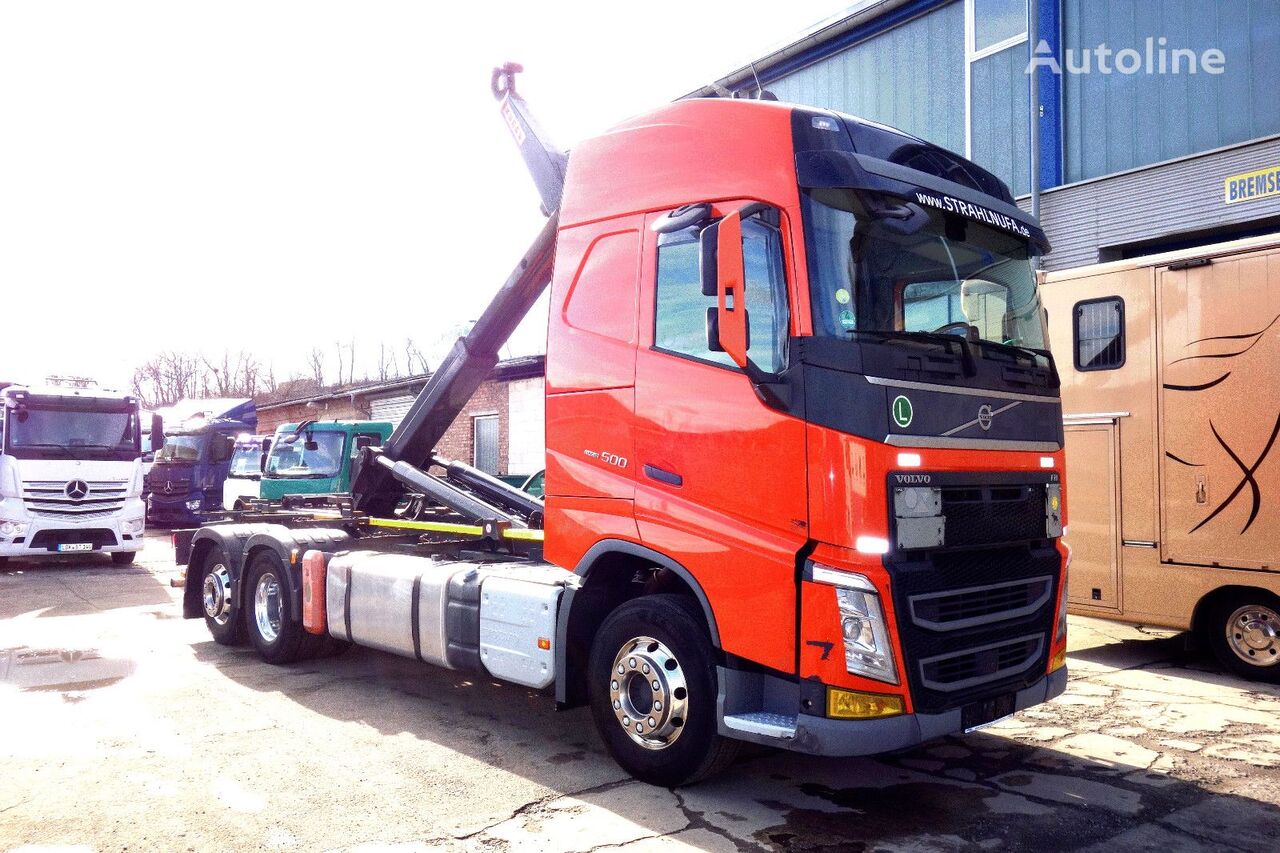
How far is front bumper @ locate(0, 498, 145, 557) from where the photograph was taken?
15.3 meters

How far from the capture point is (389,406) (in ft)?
96.5

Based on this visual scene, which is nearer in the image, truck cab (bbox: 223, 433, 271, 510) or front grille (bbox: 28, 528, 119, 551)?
front grille (bbox: 28, 528, 119, 551)

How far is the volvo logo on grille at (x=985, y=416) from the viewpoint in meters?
4.77

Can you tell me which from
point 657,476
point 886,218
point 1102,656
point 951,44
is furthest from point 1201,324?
point 951,44

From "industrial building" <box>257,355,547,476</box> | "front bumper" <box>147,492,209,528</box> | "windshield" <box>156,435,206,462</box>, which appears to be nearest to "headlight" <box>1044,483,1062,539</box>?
"industrial building" <box>257,355,547,476</box>

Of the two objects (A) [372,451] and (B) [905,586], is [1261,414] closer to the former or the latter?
(B) [905,586]

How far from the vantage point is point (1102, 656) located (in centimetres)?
863

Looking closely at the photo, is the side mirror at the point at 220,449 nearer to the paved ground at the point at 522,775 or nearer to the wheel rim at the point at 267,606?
the wheel rim at the point at 267,606

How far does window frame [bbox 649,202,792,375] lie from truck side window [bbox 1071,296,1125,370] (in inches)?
189

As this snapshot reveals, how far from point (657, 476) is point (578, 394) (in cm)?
83

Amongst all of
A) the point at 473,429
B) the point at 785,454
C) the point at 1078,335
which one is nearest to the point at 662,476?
the point at 785,454

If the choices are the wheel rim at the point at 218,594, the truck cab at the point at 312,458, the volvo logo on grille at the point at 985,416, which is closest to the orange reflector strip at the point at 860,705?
the volvo logo on grille at the point at 985,416

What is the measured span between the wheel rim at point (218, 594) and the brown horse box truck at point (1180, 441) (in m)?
Answer: 7.32

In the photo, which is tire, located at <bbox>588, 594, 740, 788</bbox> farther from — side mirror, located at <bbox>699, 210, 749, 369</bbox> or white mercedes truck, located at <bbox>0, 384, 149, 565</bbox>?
white mercedes truck, located at <bbox>0, 384, 149, 565</bbox>
